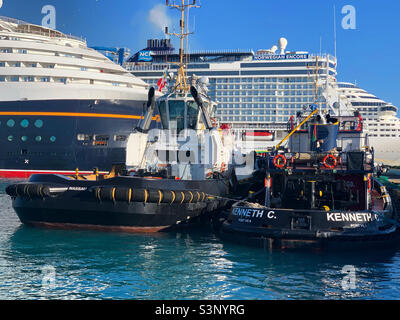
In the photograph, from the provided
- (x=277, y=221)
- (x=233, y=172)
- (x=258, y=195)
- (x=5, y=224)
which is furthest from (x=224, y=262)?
(x=233, y=172)

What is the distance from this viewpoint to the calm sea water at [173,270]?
30.3 feet

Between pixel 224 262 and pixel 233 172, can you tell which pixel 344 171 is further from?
pixel 233 172

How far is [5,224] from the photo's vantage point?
16.9m

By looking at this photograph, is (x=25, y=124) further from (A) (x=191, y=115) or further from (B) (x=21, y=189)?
(B) (x=21, y=189)

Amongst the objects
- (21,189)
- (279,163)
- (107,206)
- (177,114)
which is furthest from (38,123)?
(279,163)

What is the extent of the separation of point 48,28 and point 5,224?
31.8 meters

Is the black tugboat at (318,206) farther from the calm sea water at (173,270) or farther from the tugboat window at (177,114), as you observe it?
the tugboat window at (177,114)

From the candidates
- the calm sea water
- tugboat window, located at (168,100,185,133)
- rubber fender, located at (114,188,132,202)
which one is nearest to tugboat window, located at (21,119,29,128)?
tugboat window, located at (168,100,185,133)

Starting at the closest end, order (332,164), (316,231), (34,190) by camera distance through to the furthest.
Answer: (316,231) < (332,164) < (34,190)

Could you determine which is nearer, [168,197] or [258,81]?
[168,197]

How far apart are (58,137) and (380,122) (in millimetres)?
60432

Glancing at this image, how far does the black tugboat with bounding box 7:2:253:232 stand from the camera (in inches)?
588

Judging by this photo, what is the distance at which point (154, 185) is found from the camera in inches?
605

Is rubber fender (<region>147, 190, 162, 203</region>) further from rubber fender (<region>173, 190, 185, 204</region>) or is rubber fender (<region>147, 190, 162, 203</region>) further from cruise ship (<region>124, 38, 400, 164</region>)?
cruise ship (<region>124, 38, 400, 164</region>)
